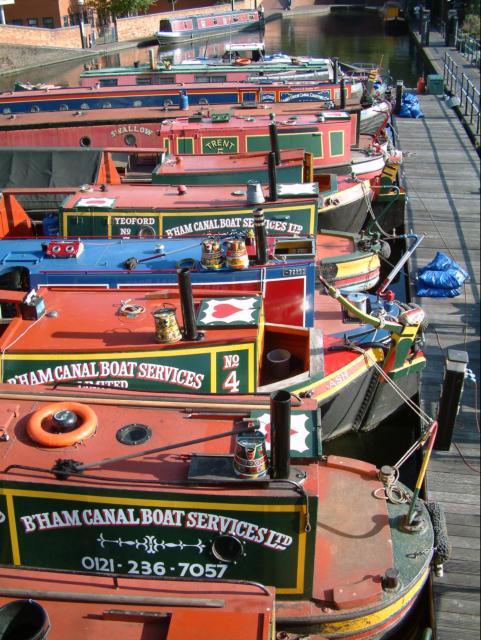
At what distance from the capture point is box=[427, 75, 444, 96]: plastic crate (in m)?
34.8

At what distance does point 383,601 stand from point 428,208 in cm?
1460

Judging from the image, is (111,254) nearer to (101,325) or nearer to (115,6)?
(101,325)

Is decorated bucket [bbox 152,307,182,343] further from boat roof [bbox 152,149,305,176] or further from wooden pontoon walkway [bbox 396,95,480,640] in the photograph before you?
boat roof [bbox 152,149,305,176]

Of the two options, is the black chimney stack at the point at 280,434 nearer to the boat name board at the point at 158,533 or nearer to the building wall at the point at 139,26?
the boat name board at the point at 158,533

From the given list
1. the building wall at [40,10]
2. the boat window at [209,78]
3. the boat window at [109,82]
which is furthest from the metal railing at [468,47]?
the building wall at [40,10]

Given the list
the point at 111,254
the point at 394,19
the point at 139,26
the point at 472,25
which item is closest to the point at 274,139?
the point at 111,254

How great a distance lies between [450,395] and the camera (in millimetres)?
10422

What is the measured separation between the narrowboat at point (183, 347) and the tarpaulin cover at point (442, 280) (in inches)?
171

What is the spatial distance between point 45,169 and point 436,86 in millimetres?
24550

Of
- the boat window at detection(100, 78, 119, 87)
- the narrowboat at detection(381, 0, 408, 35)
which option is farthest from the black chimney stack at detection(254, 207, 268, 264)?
the narrowboat at detection(381, 0, 408, 35)

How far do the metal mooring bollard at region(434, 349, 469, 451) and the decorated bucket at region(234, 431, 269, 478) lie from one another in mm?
4746

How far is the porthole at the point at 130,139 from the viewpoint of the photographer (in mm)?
21469

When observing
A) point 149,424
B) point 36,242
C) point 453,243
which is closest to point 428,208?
point 453,243

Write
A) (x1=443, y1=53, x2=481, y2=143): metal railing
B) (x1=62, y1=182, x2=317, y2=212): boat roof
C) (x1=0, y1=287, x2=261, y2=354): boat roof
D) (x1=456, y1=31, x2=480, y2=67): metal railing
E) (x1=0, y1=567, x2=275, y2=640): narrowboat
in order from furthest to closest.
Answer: (x1=456, y1=31, x2=480, y2=67): metal railing
(x1=443, y1=53, x2=481, y2=143): metal railing
(x1=62, y1=182, x2=317, y2=212): boat roof
(x1=0, y1=287, x2=261, y2=354): boat roof
(x1=0, y1=567, x2=275, y2=640): narrowboat
